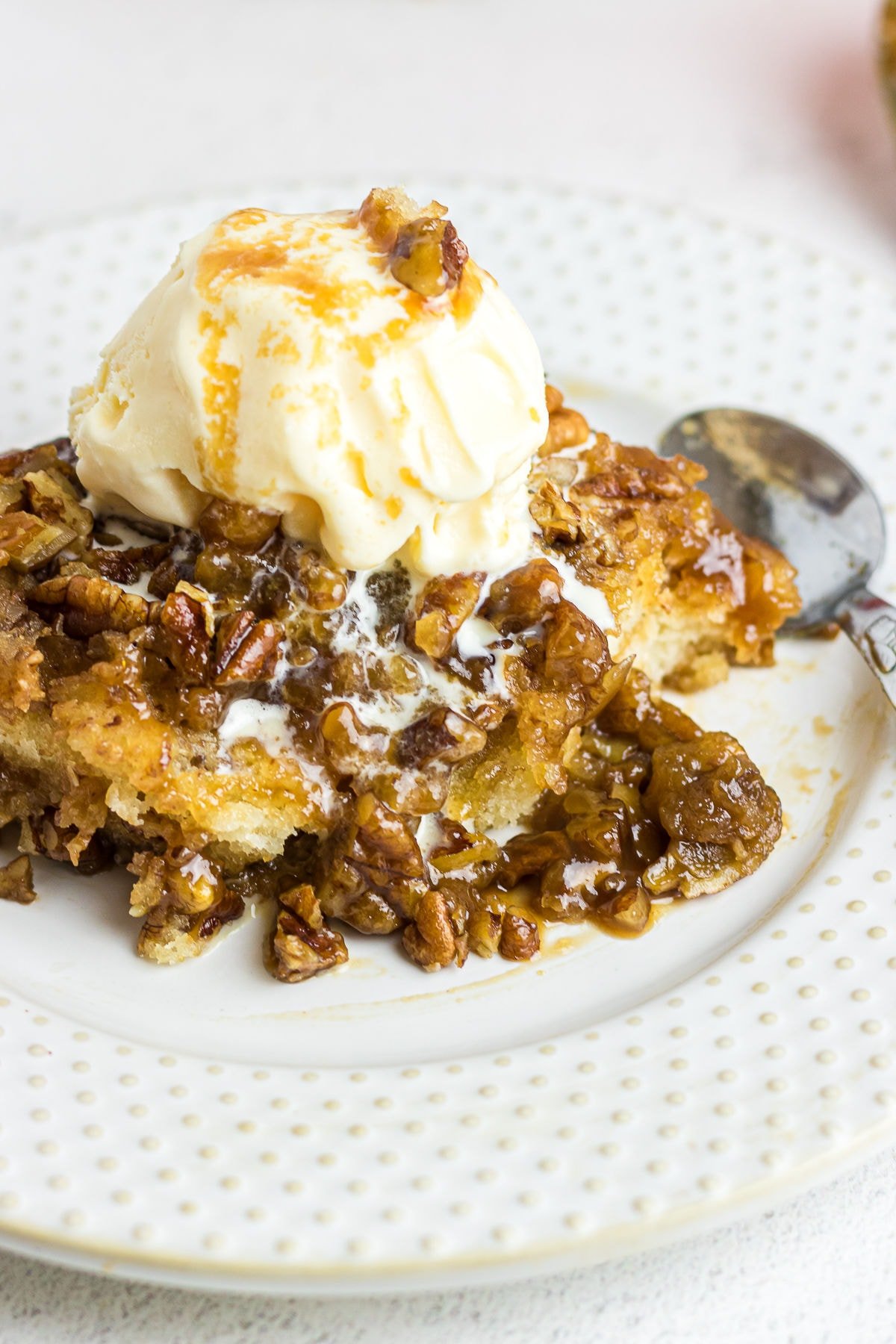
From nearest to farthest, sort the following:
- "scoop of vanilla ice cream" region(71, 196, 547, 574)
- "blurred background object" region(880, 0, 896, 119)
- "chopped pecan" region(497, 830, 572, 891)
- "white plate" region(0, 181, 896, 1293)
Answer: "white plate" region(0, 181, 896, 1293)
"scoop of vanilla ice cream" region(71, 196, 547, 574)
"chopped pecan" region(497, 830, 572, 891)
"blurred background object" region(880, 0, 896, 119)

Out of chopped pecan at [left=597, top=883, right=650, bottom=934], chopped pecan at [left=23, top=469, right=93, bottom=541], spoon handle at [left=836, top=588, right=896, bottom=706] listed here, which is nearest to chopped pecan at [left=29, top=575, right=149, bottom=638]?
chopped pecan at [left=23, top=469, right=93, bottom=541]

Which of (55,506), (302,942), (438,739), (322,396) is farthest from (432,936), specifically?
(55,506)

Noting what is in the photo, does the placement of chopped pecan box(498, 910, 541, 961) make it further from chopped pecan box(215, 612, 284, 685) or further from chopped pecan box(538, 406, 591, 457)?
chopped pecan box(538, 406, 591, 457)

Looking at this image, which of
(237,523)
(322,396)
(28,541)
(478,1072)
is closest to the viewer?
(478,1072)

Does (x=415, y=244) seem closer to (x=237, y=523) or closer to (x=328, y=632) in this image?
(x=237, y=523)

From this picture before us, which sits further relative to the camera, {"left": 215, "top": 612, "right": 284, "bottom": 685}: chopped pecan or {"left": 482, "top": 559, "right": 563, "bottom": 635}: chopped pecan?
{"left": 482, "top": 559, "right": 563, "bottom": 635}: chopped pecan

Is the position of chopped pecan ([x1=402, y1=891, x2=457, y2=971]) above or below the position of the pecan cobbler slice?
below
